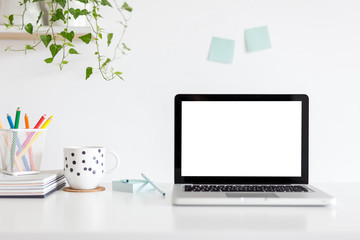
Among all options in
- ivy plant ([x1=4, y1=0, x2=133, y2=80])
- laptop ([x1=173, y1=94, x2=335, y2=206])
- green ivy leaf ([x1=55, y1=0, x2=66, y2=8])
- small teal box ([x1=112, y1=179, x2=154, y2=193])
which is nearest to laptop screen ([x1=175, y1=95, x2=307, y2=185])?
laptop ([x1=173, y1=94, x2=335, y2=206])

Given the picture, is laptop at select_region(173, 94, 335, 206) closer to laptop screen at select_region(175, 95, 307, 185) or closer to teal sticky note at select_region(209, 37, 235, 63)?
laptop screen at select_region(175, 95, 307, 185)

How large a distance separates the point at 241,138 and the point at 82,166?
44 centimetres

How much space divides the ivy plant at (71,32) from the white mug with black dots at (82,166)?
0.99 ft

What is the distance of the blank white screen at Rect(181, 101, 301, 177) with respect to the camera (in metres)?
1.22

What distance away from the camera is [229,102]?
1230 mm

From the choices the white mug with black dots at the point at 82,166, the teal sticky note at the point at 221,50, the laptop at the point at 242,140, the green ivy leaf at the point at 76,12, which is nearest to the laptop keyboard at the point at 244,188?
the laptop at the point at 242,140

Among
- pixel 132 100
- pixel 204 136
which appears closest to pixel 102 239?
pixel 204 136

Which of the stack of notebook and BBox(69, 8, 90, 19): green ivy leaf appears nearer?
the stack of notebook

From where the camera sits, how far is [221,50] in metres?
1.46

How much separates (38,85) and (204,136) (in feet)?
1.97

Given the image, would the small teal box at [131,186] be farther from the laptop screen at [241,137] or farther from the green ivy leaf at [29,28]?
the green ivy leaf at [29,28]

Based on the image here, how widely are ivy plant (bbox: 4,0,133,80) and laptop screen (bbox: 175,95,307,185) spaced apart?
339mm

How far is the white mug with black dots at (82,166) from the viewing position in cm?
117

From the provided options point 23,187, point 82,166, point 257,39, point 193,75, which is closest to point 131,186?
point 82,166
